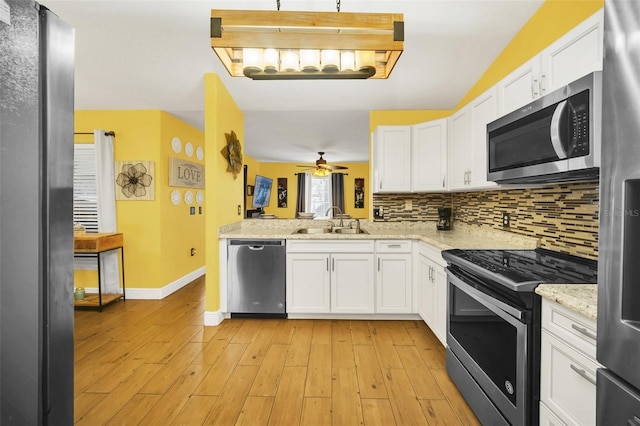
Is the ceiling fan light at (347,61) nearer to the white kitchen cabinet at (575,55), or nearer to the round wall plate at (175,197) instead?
the white kitchen cabinet at (575,55)

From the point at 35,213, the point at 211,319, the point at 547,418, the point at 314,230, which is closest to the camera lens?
the point at 35,213

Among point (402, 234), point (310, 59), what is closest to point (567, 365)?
point (310, 59)

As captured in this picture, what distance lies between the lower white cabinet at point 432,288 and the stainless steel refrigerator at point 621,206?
1.73 meters

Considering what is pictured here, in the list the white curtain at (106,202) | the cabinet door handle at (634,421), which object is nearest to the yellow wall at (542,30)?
the cabinet door handle at (634,421)

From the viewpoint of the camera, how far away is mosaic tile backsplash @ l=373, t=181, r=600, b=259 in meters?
1.79

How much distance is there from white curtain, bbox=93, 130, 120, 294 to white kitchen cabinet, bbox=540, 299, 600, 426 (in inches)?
172

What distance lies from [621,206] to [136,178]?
4490 mm

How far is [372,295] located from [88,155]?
392 centimetres

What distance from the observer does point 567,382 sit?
1156 mm

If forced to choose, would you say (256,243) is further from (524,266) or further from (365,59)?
(524,266)

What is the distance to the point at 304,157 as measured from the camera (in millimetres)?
8336

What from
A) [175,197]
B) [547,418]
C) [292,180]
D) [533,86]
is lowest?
[547,418]

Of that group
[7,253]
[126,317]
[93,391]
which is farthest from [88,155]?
[7,253]

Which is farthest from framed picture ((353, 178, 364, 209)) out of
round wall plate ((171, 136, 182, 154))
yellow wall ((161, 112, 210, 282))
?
round wall plate ((171, 136, 182, 154))
